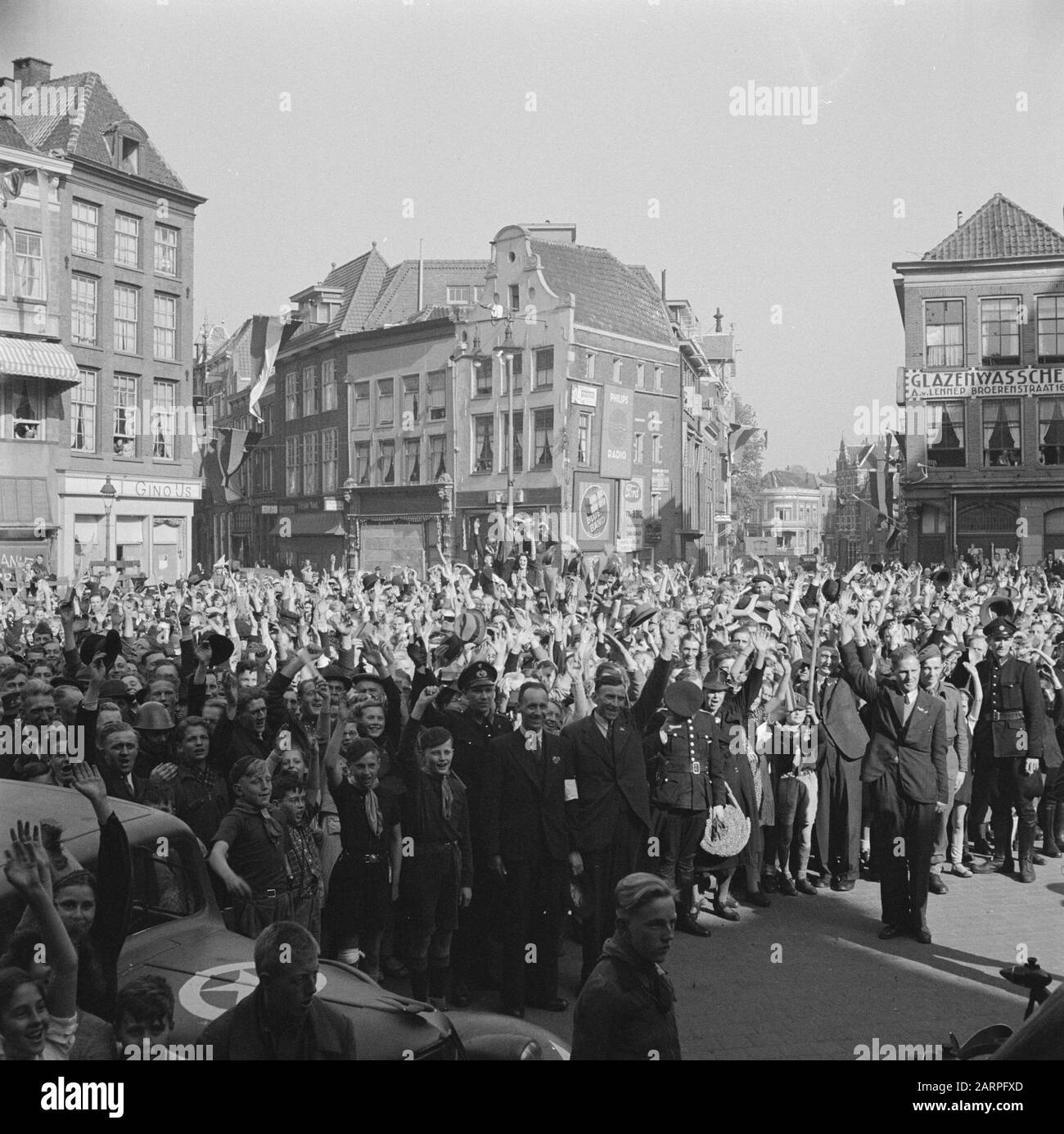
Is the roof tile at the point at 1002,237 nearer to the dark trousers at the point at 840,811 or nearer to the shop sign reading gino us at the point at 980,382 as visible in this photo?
the shop sign reading gino us at the point at 980,382

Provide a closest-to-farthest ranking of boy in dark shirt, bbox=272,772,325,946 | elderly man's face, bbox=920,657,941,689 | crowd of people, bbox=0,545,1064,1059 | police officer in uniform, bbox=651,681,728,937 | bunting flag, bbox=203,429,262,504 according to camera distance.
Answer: crowd of people, bbox=0,545,1064,1059, boy in dark shirt, bbox=272,772,325,946, police officer in uniform, bbox=651,681,728,937, elderly man's face, bbox=920,657,941,689, bunting flag, bbox=203,429,262,504

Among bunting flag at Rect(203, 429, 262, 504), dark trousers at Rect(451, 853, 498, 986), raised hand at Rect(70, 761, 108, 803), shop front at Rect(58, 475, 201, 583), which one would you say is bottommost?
dark trousers at Rect(451, 853, 498, 986)

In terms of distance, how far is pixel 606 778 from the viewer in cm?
623

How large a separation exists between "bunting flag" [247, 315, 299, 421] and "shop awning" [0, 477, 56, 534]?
8.30ft

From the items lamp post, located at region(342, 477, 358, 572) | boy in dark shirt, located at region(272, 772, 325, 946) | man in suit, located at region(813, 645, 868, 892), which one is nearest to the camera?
boy in dark shirt, located at region(272, 772, 325, 946)

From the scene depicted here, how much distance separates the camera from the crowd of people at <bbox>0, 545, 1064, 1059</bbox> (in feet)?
12.4

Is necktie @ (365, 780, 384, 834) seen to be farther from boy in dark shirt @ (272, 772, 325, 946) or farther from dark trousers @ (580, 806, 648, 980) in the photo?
dark trousers @ (580, 806, 648, 980)

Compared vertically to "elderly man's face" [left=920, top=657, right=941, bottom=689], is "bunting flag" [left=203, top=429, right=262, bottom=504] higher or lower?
higher

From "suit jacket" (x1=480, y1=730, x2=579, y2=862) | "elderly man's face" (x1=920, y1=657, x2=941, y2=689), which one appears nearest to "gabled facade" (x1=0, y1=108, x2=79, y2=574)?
"suit jacket" (x1=480, y1=730, x2=579, y2=862)

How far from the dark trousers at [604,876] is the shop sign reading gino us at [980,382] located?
712 inches

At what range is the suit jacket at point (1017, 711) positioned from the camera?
27.3ft

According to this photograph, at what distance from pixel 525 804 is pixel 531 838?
7.5 inches

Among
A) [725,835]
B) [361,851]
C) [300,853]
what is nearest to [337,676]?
[361,851]

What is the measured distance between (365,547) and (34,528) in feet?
13.1
